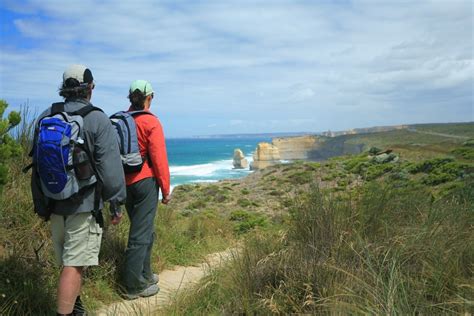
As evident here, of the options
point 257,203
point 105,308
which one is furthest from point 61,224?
point 257,203

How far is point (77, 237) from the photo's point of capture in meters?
2.84

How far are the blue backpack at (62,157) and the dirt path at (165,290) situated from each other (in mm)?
1024

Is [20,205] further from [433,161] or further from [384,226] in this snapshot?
[433,161]

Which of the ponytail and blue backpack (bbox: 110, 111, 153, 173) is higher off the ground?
the ponytail

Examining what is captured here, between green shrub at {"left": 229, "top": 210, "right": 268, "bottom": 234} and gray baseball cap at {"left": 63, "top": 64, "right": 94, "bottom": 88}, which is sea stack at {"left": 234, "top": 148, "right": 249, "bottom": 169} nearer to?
green shrub at {"left": 229, "top": 210, "right": 268, "bottom": 234}

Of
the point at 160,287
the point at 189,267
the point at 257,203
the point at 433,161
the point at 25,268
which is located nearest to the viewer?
the point at 25,268

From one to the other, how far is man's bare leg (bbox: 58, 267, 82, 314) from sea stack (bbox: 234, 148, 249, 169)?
267 ft

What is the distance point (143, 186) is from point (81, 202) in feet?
3.57

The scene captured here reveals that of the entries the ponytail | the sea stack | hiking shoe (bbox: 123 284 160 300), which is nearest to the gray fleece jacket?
the ponytail

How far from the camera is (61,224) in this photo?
2.89m

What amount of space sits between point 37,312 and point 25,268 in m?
0.51

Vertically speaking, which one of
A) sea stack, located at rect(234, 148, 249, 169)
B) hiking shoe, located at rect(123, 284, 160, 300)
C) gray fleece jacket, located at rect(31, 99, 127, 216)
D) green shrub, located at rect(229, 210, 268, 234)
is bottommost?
sea stack, located at rect(234, 148, 249, 169)

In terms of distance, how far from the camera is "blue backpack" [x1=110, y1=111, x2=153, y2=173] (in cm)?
359

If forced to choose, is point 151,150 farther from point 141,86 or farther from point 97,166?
point 97,166
